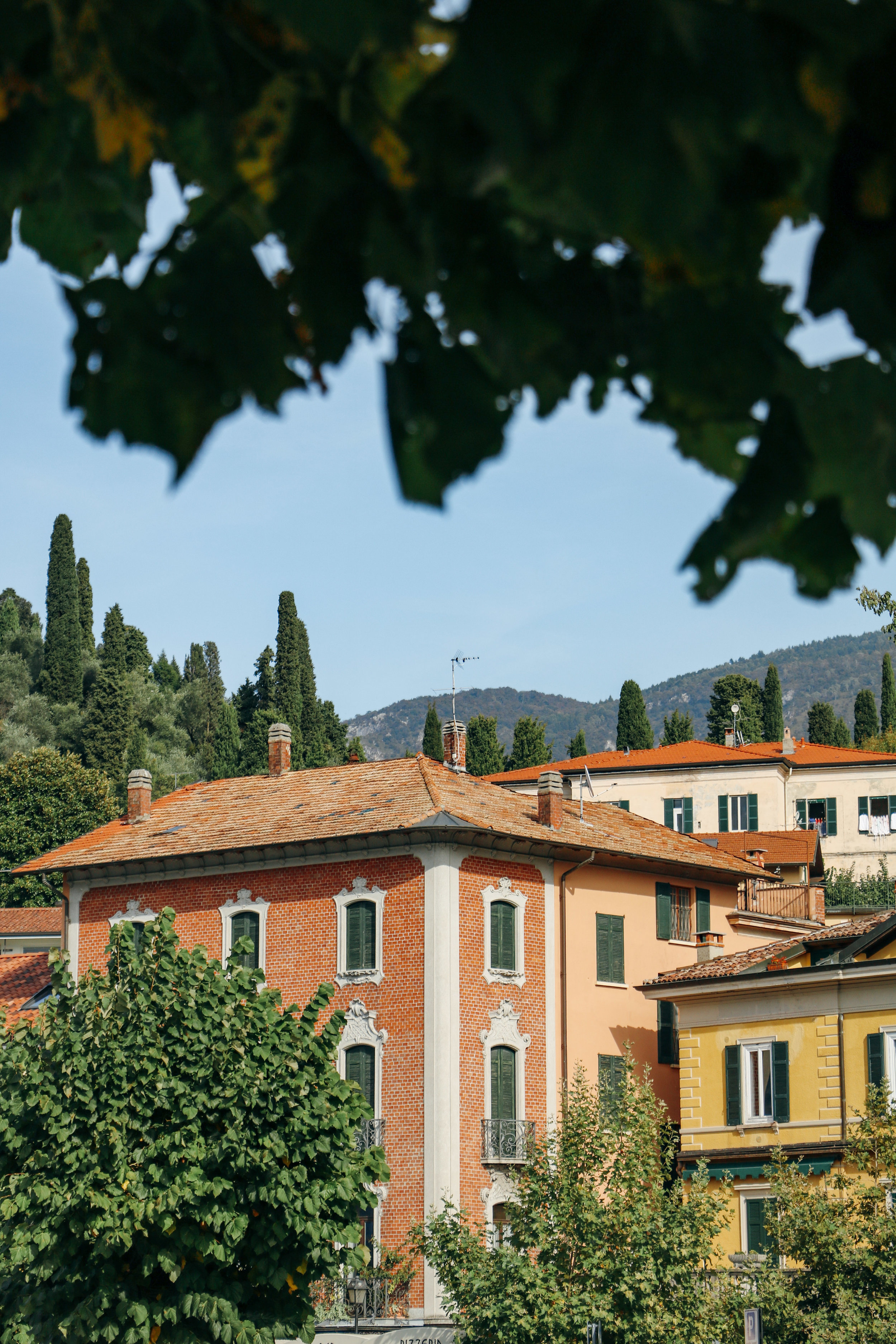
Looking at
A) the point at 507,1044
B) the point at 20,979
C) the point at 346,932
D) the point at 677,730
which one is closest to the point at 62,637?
the point at 677,730

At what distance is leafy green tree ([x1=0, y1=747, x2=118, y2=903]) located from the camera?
78938 millimetres

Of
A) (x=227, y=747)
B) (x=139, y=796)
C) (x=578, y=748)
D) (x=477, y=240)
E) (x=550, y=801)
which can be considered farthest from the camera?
(x=578, y=748)

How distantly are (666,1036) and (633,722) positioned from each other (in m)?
61.7

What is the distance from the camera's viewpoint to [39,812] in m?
80.2

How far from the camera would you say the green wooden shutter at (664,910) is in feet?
132

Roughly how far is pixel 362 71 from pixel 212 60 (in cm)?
31

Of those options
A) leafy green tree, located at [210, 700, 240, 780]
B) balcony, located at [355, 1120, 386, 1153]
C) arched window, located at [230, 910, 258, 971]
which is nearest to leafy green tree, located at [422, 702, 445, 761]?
leafy green tree, located at [210, 700, 240, 780]

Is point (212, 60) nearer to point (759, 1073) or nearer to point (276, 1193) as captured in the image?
point (276, 1193)

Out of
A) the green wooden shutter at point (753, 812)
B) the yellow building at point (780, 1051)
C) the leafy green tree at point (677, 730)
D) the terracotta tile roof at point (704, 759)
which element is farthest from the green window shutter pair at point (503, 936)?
the leafy green tree at point (677, 730)

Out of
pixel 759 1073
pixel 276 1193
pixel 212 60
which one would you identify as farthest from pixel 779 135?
pixel 759 1073

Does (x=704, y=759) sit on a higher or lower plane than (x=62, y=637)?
lower

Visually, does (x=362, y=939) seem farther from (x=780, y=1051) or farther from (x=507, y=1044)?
(x=780, y=1051)

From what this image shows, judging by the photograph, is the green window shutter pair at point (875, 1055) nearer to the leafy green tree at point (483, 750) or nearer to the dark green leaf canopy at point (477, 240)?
the dark green leaf canopy at point (477, 240)

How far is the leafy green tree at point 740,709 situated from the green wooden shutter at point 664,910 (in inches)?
2373
